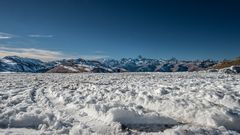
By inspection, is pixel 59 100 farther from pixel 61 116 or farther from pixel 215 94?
pixel 215 94

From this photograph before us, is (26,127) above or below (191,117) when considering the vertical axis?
below

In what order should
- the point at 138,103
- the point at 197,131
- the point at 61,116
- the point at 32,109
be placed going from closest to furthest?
the point at 197,131, the point at 61,116, the point at 32,109, the point at 138,103

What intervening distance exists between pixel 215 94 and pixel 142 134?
17.9 feet

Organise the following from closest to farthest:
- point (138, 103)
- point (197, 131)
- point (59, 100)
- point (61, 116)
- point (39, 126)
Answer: point (197, 131) < point (39, 126) < point (61, 116) < point (138, 103) < point (59, 100)

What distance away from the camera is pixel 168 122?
25.6 feet

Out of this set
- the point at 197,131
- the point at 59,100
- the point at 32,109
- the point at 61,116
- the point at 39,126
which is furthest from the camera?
the point at 59,100

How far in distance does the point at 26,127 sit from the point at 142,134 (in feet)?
11.6

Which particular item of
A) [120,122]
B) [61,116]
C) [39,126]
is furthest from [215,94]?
[39,126]

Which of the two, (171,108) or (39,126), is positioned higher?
(171,108)

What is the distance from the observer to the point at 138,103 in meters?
10.6

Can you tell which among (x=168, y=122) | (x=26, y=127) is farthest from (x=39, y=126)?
(x=168, y=122)

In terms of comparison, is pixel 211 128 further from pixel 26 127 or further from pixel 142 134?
pixel 26 127

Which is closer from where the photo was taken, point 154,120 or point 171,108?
point 154,120

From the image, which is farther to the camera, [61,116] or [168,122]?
[61,116]
